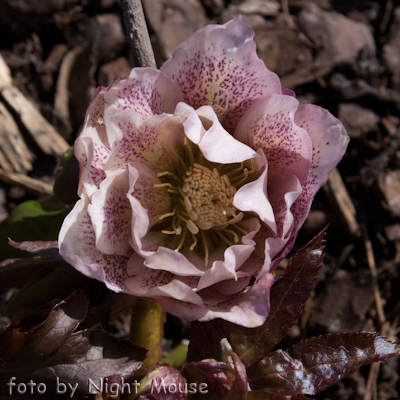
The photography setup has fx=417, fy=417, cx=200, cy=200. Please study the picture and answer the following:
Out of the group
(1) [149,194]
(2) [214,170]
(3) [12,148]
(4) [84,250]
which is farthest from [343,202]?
(3) [12,148]

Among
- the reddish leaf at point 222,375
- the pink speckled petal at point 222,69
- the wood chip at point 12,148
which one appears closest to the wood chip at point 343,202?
the pink speckled petal at point 222,69

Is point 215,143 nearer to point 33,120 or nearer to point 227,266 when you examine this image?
point 227,266

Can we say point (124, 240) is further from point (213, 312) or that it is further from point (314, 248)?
point (314, 248)

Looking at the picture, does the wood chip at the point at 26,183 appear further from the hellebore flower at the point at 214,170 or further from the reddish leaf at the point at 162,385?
the reddish leaf at the point at 162,385

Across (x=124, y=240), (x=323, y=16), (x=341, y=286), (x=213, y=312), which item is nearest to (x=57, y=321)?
(x=124, y=240)

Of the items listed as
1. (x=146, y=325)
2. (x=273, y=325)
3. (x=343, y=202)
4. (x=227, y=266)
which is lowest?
(x=343, y=202)

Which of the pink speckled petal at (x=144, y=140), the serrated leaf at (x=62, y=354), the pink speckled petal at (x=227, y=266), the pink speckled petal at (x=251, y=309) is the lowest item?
the serrated leaf at (x=62, y=354)

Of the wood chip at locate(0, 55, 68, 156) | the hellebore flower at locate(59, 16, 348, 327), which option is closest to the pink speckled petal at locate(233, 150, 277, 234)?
the hellebore flower at locate(59, 16, 348, 327)
